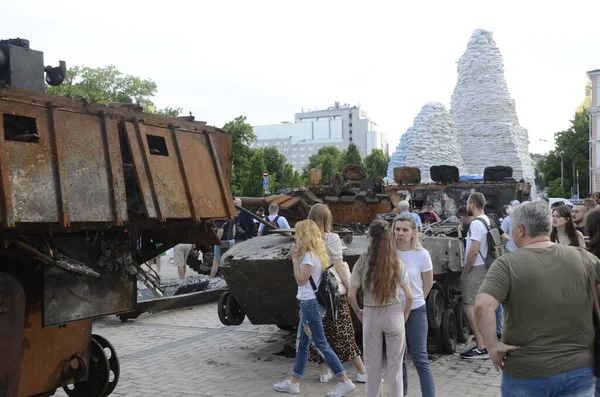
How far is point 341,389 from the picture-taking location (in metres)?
6.48

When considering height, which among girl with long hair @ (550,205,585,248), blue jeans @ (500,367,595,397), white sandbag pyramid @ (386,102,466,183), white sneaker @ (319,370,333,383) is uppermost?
white sandbag pyramid @ (386,102,466,183)

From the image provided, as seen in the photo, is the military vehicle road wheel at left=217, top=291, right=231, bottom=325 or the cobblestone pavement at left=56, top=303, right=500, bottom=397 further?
the military vehicle road wheel at left=217, top=291, right=231, bottom=325

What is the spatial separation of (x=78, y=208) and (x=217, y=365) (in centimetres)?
385

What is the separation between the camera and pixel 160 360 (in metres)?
8.23

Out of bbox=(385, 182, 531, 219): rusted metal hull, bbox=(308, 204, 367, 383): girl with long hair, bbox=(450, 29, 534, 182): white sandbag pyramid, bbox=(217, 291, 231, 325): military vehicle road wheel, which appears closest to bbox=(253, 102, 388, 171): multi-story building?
bbox=(450, 29, 534, 182): white sandbag pyramid

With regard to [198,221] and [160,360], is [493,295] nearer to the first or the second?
[198,221]

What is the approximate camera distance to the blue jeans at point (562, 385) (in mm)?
3406

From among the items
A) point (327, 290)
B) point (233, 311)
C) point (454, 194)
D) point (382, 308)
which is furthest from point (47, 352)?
point (454, 194)

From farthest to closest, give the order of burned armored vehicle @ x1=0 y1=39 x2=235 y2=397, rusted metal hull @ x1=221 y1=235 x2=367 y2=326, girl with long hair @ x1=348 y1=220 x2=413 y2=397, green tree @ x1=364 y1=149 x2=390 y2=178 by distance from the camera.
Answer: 1. green tree @ x1=364 y1=149 x2=390 y2=178
2. rusted metal hull @ x1=221 y1=235 x2=367 y2=326
3. girl with long hair @ x1=348 y1=220 x2=413 y2=397
4. burned armored vehicle @ x1=0 y1=39 x2=235 y2=397

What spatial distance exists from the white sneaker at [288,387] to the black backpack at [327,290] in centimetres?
84

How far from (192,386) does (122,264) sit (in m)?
2.19

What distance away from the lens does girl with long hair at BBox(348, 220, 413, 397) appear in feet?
17.6

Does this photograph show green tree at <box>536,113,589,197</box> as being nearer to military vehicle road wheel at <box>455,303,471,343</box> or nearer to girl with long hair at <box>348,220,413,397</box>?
military vehicle road wheel at <box>455,303,471,343</box>

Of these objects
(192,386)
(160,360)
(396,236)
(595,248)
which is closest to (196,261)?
(160,360)
